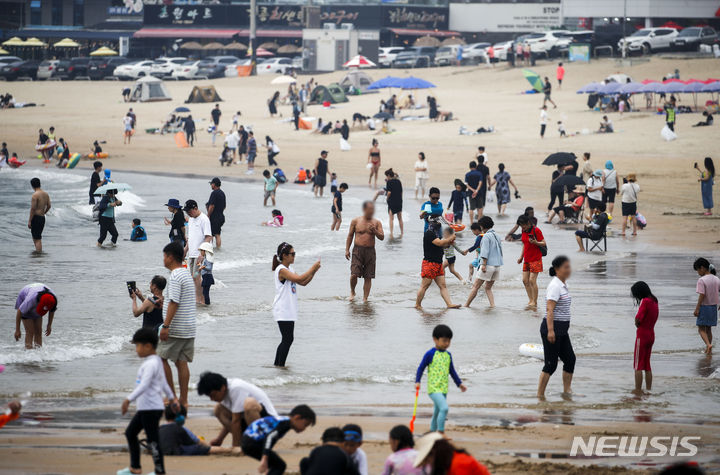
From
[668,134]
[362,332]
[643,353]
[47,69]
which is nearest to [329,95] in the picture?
[668,134]

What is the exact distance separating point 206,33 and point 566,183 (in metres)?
52.4

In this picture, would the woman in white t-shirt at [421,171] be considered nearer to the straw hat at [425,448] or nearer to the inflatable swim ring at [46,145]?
the inflatable swim ring at [46,145]

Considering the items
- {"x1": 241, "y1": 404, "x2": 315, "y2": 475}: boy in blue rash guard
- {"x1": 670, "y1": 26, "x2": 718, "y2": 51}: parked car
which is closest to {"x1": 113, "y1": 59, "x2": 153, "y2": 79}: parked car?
{"x1": 670, "y1": 26, "x2": 718, "y2": 51}: parked car

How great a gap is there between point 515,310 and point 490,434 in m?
6.31

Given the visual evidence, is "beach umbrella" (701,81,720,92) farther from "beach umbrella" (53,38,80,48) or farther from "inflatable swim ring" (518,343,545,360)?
"beach umbrella" (53,38,80,48)

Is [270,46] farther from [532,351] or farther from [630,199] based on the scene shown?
[532,351]

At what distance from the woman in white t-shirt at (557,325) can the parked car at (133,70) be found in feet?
184

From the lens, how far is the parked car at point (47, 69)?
211 ft

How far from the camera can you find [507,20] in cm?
6950

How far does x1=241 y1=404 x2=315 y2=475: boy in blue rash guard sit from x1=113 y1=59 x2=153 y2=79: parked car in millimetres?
58398

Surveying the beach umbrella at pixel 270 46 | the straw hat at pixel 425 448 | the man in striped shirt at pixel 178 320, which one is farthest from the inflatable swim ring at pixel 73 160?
the straw hat at pixel 425 448

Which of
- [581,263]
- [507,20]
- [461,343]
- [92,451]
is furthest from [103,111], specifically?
[92,451]

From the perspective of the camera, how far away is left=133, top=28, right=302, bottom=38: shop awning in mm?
70938

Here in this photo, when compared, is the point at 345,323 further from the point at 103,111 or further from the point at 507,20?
the point at 507,20
